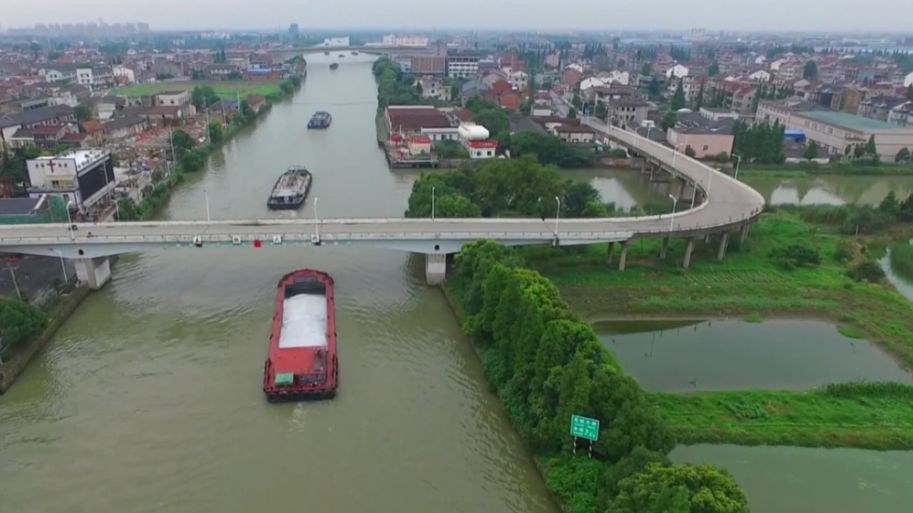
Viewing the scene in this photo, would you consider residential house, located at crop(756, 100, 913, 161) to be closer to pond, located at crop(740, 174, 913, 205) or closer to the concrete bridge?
pond, located at crop(740, 174, 913, 205)

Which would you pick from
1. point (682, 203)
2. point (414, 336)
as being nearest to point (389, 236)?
point (414, 336)

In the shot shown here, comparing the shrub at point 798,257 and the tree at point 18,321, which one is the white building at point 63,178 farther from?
the shrub at point 798,257

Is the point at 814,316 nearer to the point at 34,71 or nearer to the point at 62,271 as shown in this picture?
the point at 62,271

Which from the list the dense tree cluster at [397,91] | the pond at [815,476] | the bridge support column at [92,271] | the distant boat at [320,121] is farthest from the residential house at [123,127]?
the pond at [815,476]

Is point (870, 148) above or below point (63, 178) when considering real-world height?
below

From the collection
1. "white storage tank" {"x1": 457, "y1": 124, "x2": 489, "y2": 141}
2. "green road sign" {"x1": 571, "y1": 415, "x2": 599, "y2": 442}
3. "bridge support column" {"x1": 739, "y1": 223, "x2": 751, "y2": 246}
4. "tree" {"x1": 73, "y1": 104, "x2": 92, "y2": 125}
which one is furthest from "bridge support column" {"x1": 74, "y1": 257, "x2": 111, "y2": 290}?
A: "tree" {"x1": 73, "y1": 104, "x2": 92, "y2": 125}

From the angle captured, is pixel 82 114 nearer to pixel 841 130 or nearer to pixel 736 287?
pixel 736 287

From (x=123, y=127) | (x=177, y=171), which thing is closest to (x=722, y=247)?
(x=177, y=171)
